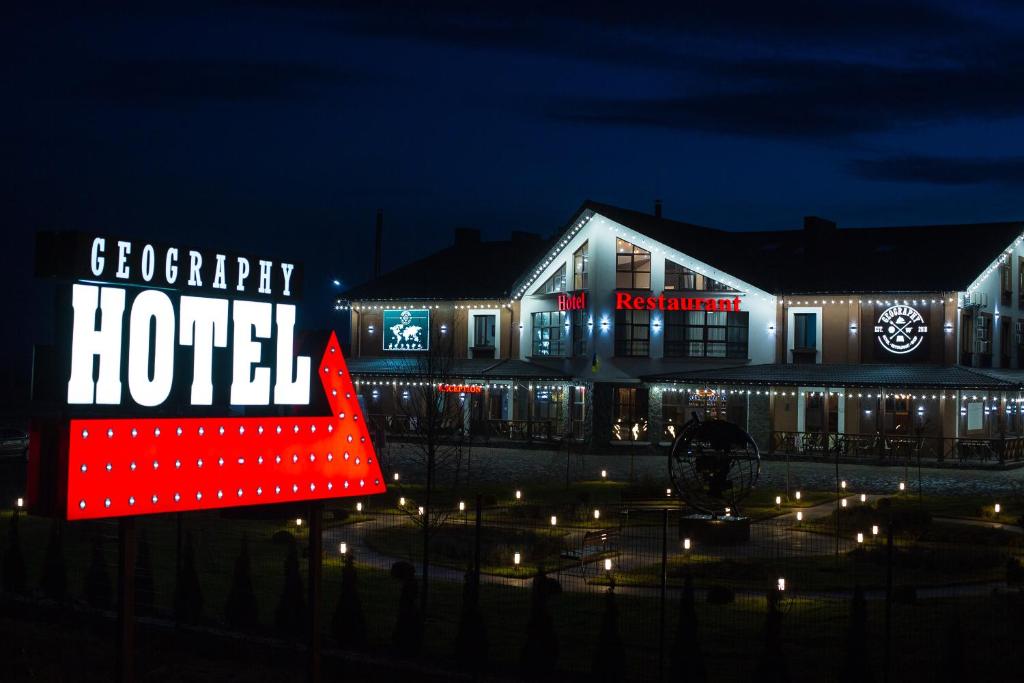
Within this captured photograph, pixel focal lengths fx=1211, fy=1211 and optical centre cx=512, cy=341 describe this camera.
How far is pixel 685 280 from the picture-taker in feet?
162

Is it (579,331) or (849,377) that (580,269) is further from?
(849,377)

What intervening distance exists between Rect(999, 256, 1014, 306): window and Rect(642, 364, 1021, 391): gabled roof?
5.23 meters

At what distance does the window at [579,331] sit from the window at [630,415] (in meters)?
2.50

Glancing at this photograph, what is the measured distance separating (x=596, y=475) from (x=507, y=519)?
11467mm

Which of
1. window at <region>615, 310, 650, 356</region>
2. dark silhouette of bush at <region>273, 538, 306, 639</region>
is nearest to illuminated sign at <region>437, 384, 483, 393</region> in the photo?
window at <region>615, 310, 650, 356</region>

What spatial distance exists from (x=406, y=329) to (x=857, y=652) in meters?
45.9

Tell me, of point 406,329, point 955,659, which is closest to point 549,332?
point 406,329

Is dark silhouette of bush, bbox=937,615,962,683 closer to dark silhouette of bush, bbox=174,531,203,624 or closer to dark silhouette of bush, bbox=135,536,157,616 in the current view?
dark silhouette of bush, bbox=174,531,203,624

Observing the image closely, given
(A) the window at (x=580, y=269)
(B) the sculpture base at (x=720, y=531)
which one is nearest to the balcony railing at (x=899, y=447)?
(A) the window at (x=580, y=269)

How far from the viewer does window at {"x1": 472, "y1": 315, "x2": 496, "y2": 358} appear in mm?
55281

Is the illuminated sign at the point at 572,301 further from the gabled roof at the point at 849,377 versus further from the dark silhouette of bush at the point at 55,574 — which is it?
the dark silhouette of bush at the point at 55,574

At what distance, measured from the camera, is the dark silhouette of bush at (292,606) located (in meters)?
14.9

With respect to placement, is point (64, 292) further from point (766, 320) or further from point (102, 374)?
point (766, 320)

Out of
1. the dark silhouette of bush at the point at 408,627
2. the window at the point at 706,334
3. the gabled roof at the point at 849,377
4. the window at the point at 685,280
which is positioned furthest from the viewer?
the window at the point at 685,280
